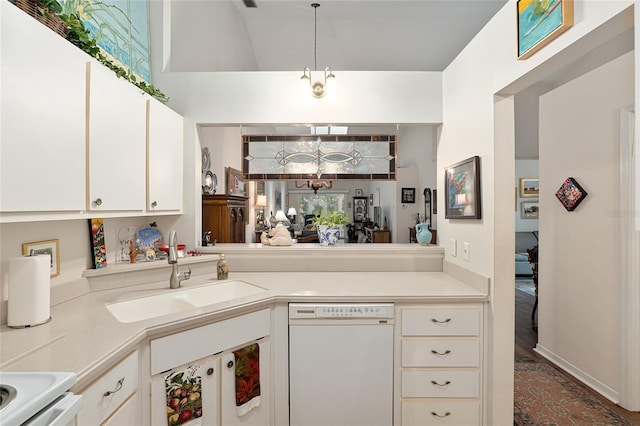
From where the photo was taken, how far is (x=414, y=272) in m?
2.60

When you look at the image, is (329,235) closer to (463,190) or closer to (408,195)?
(463,190)

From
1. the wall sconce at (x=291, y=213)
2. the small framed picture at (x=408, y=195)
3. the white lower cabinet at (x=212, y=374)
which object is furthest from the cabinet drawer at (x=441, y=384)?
the wall sconce at (x=291, y=213)

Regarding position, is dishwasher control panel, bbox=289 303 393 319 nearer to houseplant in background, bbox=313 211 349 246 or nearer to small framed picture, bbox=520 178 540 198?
houseplant in background, bbox=313 211 349 246

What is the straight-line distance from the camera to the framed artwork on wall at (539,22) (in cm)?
128

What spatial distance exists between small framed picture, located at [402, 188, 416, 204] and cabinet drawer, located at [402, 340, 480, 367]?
6.23 metres

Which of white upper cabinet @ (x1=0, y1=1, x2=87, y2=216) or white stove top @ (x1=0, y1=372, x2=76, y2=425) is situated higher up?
white upper cabinet @ (x1=0, y1=1, x2=87, y2=216)

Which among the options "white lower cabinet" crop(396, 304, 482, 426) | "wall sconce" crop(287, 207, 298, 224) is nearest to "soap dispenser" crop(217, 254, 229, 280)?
"white lower cabinet" crop(396, 304, 482, 426)

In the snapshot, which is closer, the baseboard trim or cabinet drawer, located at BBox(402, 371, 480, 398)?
cabinet drawer, located at BBox(402, 371, 480, 398)

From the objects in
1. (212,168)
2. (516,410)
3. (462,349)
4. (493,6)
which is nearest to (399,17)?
(493,6)

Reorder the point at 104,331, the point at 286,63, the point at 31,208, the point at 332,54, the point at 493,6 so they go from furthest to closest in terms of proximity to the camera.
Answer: the point at 286,63 < the point at 332,54 < the point at 493,6 < the point at 104,331 < the point at 31,208

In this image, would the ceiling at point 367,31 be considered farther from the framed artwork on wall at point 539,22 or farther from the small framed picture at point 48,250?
the small framed picture at point 48,250

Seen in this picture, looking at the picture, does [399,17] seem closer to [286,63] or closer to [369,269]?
[286,63]

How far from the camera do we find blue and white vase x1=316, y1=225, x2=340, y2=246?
2.72 metres

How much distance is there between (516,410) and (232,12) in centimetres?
497
